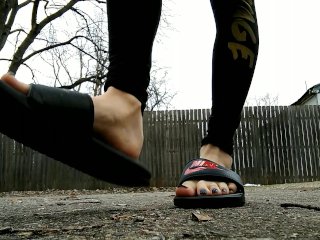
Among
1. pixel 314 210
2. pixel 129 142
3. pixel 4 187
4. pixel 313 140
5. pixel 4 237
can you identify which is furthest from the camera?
pixel 313 140

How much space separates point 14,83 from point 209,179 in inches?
28.0

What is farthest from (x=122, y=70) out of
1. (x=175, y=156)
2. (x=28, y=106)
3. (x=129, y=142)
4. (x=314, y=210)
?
(x=175, y=156)

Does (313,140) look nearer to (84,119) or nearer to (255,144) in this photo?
(255,144)

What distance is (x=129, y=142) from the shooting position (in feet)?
3.10

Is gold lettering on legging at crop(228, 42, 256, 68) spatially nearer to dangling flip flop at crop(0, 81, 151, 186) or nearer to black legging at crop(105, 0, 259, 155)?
black legging at crop(105, 0, 259, 155)

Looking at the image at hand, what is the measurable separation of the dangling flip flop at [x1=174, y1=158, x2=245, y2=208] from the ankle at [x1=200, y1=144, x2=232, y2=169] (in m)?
0.05

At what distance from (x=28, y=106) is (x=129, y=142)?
10.4 inches

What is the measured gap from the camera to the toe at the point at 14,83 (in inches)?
30.1

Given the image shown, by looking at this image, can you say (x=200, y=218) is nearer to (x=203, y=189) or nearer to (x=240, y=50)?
(x=203, y=189)

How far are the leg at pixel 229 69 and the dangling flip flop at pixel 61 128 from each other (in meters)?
0.54

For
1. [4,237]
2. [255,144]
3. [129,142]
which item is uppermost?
[255,144]

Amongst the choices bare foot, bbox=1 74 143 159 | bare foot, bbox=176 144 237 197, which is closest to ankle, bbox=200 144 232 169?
bare foot, bbox=176 144 237 197

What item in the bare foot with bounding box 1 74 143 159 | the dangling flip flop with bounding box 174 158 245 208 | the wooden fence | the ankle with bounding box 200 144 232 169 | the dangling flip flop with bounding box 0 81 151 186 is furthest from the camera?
the wooden fence

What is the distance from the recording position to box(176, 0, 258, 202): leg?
4.50 ft
